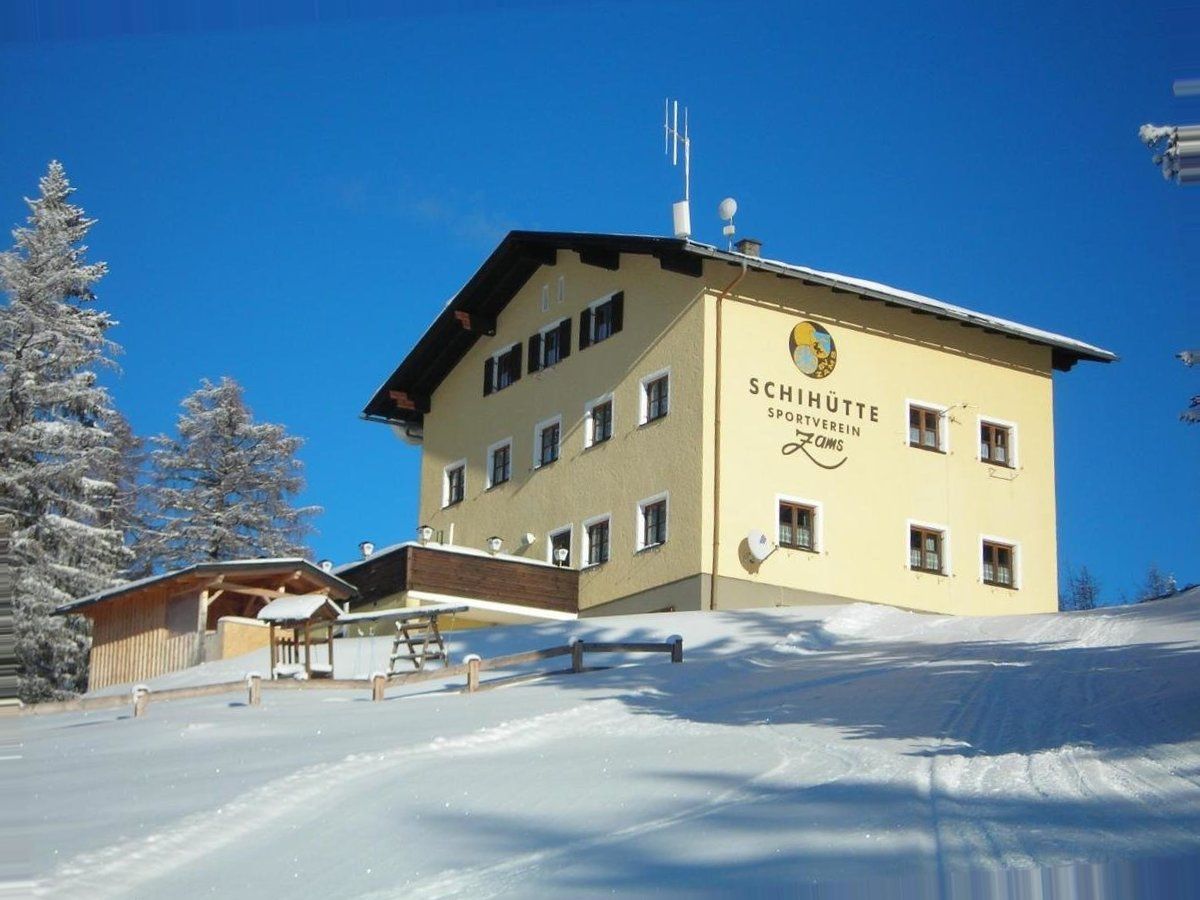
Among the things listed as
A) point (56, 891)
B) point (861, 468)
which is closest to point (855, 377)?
point (861, 468)

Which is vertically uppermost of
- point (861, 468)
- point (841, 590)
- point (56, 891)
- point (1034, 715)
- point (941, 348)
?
point (941, 348)

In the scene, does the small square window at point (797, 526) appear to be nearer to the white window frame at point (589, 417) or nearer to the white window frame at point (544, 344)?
the white window frame at point (589, 417)

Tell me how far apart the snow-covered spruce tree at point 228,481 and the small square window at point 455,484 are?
6.74 m

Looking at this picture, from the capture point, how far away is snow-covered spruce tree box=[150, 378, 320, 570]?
145 ft

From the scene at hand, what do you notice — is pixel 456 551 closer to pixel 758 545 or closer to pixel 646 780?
pixel 758 545

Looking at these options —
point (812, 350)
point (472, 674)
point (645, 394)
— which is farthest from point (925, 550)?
point (472, 674)

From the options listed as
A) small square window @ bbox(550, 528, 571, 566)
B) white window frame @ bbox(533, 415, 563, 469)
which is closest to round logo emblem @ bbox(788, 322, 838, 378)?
white window frame @ bbox(533, 415, 563, 469)

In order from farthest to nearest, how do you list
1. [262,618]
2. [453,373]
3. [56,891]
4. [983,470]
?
1. [453,373]
2. [983,470]
3. [262,618]
4. [56,891]

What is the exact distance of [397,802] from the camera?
48.1 ft

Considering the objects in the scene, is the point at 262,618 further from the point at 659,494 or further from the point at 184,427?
the point at 184,427

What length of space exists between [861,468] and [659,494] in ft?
12.4

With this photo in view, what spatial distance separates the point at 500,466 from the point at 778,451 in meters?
7.43

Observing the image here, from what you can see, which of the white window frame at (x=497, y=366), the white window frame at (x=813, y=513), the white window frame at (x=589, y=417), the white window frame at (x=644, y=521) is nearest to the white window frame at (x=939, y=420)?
the white window frame at (x=813, y=513)

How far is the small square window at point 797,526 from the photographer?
32.0 metres
